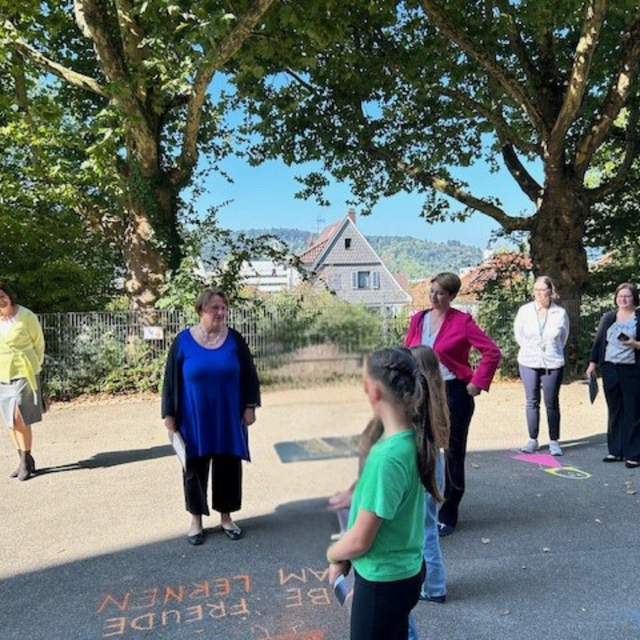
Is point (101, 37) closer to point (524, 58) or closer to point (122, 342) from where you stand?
point (122, 342)

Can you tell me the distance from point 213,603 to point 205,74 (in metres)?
8.40

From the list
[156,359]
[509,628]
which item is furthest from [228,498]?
[156,359]

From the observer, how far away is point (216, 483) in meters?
4.37

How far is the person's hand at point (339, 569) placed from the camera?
6.03 feet

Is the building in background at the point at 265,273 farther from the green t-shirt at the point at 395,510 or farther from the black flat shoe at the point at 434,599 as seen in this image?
the green t-shirt at the point at 395,510

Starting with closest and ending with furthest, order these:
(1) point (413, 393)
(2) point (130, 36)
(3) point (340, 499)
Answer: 1. (3) point (340, 499)
2. (1) point (413, 393)
3. (2) point (130, 36)

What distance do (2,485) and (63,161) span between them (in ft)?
23.9

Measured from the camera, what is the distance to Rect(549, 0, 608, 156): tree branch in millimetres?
10023

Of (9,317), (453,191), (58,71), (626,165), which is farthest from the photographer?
(453,191)

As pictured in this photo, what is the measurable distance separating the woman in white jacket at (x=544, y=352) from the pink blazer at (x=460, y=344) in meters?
2.42

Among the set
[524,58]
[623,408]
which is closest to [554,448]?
[623,408]

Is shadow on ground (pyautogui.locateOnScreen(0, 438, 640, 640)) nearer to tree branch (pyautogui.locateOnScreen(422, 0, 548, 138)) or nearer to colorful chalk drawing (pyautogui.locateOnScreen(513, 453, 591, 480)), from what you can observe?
colorful chalk drawing (pyautogui.locateOnScreen(513, 453, 591, 480))

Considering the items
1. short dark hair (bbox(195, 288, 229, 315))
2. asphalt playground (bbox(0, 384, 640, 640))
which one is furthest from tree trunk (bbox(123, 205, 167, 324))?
short dark hair (bbox(195, 288, 229, 315))

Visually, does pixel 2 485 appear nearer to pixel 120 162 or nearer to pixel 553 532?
pixel 553 532
